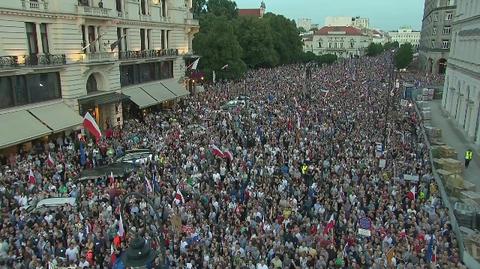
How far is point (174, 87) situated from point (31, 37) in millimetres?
17276

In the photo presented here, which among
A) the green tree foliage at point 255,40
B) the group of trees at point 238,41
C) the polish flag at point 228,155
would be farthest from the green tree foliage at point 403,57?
the polish flag at point 228,155

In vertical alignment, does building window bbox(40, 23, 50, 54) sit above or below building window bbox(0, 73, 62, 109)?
above

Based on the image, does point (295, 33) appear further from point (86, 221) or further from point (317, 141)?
point (86, 221)

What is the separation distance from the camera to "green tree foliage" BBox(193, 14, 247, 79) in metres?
54.8

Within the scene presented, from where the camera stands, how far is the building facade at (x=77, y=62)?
82.1ft

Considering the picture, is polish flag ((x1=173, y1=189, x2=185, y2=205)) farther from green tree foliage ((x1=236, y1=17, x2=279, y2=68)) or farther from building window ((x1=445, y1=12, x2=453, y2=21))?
building window ((x1=445, y1=12, x2=453, y2=21))

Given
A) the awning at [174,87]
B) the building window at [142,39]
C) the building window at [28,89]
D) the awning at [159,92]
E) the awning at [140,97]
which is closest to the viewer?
the building window at [28,89]

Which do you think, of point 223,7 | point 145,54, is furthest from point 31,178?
point 223,7

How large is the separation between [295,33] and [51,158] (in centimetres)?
7598

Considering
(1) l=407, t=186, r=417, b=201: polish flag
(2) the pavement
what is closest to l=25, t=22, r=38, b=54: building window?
(1) l=407, t=186, r=417, b=201: polish flag

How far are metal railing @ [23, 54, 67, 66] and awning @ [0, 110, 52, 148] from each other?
2920 millimetres

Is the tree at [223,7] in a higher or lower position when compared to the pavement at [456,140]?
higher

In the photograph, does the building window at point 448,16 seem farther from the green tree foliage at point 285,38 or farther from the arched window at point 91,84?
the arched window at point 91,84

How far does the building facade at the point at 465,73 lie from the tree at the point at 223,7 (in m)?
46.3
